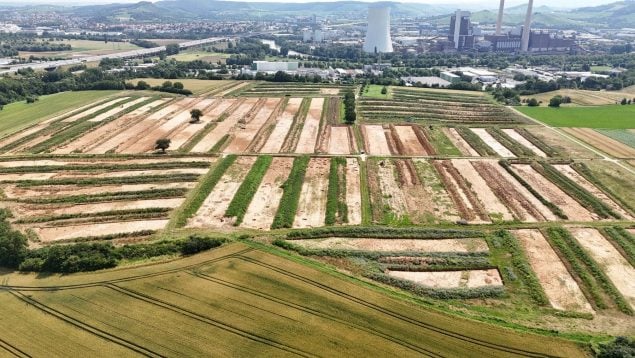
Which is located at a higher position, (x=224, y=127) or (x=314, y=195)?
(x=224, y=127)

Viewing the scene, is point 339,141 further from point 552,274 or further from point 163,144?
point 552,274

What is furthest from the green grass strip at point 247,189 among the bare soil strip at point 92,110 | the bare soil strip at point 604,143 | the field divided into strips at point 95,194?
the bare soil strip at point 604,143

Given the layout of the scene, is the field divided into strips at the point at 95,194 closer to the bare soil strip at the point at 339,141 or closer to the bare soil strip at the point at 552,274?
the bare soil strip at the point at 339,141

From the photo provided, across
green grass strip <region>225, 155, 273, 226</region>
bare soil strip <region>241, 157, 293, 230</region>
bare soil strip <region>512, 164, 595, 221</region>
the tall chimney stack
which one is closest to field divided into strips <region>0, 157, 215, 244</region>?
green grass strip <region>225, 155, 273, 226</region>

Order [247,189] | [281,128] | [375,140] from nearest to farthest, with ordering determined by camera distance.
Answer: [247,189], [375,140], [281,128]

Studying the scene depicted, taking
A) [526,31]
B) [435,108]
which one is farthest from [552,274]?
[526,31]

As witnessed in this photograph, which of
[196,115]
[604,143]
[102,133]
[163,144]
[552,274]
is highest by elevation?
[196,115]

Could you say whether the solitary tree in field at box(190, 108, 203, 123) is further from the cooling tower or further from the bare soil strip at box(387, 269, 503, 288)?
the cooling tower
